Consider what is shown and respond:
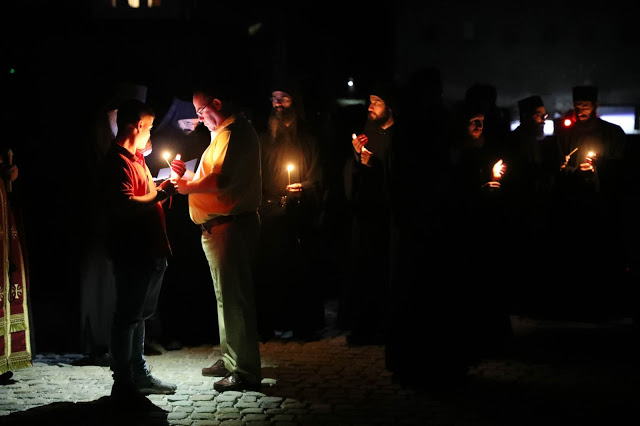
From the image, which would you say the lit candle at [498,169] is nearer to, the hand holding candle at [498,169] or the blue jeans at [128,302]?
the hand holding candle at [498,169]

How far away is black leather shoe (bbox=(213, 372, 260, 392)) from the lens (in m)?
6.65

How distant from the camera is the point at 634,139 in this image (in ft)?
39.3

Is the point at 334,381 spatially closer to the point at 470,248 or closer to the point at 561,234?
the point at 470,248

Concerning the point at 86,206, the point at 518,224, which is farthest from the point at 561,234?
the point at 86,206

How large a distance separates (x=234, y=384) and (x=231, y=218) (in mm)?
1383

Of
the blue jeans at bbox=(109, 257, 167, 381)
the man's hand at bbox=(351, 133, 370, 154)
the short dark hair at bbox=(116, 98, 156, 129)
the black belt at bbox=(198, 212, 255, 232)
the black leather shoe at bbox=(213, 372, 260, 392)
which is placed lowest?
the black leather shoe at bbox=(213, 372, 260, 392)

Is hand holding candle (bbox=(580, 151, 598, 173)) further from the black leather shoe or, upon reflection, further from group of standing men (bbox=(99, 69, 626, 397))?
the black leather shoe

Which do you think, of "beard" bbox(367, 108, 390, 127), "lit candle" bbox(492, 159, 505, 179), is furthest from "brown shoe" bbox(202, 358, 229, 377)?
"lit candle" bbox(492, 159, 505, 179)

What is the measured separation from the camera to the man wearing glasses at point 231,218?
6535 millimetres

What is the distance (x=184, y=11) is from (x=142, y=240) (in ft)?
17.2

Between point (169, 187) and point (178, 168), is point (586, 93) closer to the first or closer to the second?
point (178, 168)

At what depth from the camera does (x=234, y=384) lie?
666cm

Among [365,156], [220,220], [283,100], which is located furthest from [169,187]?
[283,100]

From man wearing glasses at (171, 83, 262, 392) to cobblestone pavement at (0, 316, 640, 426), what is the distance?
13.7 inches
